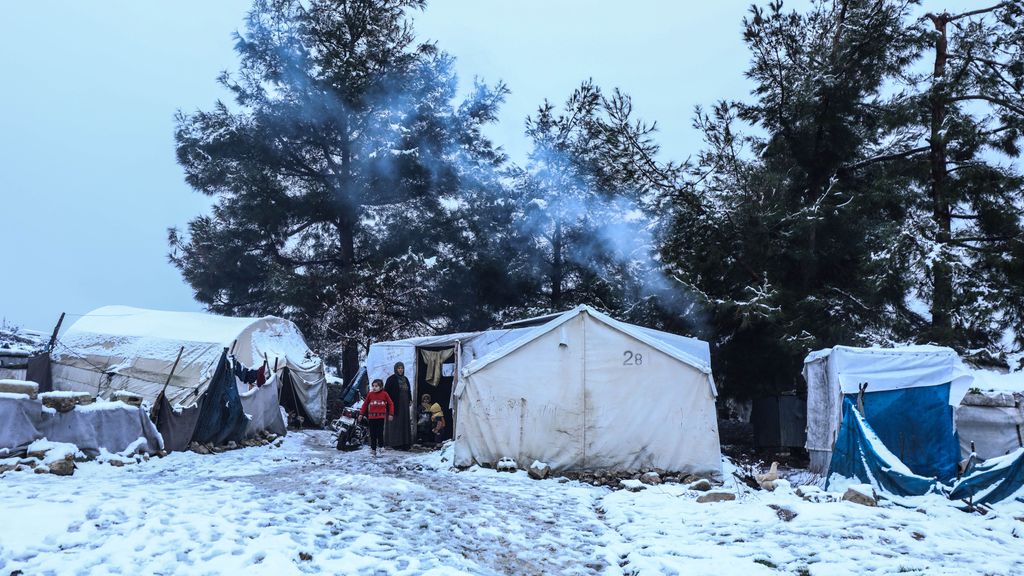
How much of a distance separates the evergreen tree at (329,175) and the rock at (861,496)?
19.1 metres

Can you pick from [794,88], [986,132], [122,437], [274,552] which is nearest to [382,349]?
[122,437]

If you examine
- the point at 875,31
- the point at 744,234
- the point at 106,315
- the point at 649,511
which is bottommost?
the point at 649,511

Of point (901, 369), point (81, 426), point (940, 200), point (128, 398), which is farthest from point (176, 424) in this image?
point (940, 200)

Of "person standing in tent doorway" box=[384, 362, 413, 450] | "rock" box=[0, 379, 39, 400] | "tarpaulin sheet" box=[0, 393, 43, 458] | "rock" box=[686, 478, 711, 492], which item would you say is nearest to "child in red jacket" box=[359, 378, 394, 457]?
"person standing in tent doorway" box=[384, 362, 413, 450]

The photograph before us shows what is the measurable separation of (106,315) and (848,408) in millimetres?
19961

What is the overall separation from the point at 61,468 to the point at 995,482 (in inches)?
460

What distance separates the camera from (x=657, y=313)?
21797mm

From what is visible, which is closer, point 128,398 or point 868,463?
point 868,463

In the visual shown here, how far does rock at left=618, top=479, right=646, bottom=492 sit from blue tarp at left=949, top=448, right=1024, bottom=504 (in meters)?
3.89

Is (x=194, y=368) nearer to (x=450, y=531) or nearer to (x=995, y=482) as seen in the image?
(x=450, y=531)

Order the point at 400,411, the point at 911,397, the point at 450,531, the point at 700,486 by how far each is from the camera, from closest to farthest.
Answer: the point at 450,531 < the point at 700,486 < the point at 911,397 < the point at 400,411

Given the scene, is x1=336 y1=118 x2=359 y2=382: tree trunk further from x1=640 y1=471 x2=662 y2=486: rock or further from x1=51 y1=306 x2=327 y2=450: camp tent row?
x1=640 y1=471 x2=662 y2=486: rock

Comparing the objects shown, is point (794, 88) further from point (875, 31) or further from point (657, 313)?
point (657, 313)

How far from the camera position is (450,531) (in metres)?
6.96
